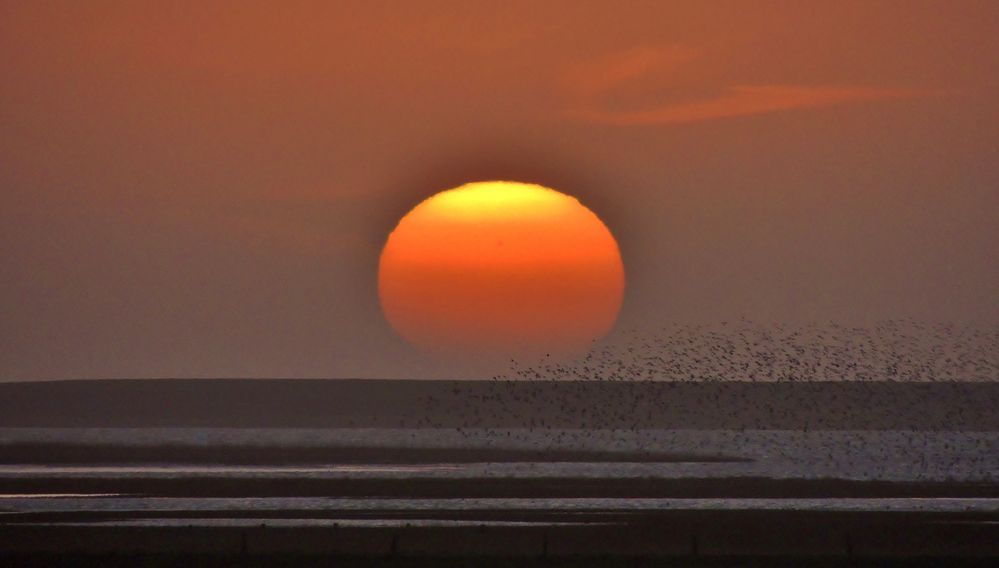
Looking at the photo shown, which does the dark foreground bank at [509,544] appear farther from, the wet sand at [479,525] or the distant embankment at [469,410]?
the distant embankment at [469,410]

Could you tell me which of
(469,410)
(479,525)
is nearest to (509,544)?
(479,525)

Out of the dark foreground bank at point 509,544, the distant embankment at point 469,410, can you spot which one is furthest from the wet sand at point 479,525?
the distant embankment at point 469,410

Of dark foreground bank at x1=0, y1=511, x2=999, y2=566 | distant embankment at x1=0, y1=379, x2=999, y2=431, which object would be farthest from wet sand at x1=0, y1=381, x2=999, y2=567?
distant embankment at x1=0, y1=379, x2=999, y2=431

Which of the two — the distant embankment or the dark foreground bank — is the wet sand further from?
the distant embankment

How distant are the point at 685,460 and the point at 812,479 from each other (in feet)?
21.1

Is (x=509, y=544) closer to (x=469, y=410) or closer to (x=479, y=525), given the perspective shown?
(x=479, y=525)

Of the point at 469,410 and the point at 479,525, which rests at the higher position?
the point at 469,410

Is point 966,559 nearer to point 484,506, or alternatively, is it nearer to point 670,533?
point 670,533

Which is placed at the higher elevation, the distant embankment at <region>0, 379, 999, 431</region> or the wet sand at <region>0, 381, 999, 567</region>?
the distant embankment at <region>0, 379, 999, 431</region>

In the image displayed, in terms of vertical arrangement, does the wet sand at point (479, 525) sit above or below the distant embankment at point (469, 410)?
below

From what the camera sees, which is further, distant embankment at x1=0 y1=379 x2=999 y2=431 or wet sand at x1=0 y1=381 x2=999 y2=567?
distant embankment at x1=0 y1=379 x2=999 y2=431

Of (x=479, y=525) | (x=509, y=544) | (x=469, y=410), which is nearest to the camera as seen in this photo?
(x=509, y=544)

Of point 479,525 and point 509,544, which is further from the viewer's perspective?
point 479,525

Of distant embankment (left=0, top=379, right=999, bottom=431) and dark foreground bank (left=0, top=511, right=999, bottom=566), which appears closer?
dark foreground bank (left=0, top=511, right=999, bottom=566)
